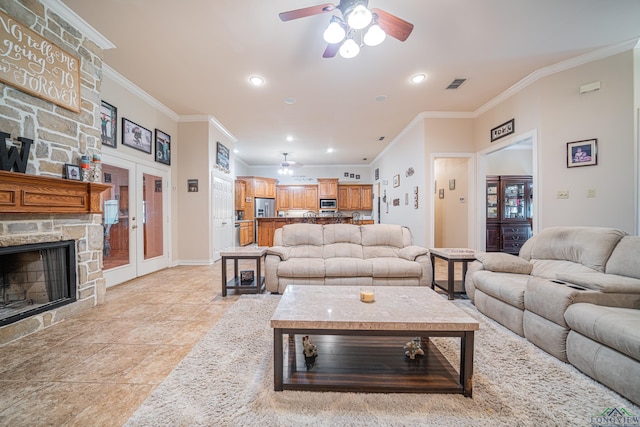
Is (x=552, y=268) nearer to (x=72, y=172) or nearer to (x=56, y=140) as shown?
(x=72, y=172)

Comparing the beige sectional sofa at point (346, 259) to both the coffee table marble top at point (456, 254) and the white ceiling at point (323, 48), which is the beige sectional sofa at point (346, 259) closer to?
the coffee table marble top at point (456, 254)

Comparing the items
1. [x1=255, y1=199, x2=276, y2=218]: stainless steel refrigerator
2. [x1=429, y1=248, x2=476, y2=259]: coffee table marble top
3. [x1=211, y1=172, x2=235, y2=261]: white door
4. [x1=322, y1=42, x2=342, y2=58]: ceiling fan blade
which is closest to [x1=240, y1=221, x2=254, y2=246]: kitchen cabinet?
[x1=255, y1=199, x2=276, y2=218]: stainless steel refrigerator

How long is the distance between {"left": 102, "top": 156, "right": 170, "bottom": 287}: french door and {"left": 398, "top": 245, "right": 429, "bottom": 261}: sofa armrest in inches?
167

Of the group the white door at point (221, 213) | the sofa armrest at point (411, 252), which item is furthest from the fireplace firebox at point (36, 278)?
the sofa armrest at point (411, 252)

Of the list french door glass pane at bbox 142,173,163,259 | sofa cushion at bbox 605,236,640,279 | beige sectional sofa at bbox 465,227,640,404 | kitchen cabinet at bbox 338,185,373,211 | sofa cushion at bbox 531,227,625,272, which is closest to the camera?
beige sectional sofa at bbox 465,227,640,404

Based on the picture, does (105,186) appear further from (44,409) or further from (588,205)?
(588,205)

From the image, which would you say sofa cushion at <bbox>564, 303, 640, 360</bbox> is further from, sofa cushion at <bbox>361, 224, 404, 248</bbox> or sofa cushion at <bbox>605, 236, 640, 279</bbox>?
sofa cushion at <bbox>361, 224, 404, 248</bbox>

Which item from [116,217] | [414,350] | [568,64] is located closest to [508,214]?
[568,64]

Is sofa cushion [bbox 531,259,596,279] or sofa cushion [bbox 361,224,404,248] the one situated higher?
sofa cushion [bbox 361,224,404,248]

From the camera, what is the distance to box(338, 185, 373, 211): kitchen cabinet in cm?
959

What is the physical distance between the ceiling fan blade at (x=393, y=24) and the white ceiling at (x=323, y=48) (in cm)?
41

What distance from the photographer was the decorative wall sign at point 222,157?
5480 mm

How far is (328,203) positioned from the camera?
31.3 feet

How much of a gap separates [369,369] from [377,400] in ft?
0.62
